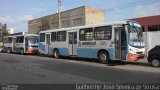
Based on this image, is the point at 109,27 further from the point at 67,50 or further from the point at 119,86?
the point at 119,86

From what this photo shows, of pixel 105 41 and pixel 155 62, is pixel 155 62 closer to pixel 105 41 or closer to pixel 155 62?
pixel 155 62

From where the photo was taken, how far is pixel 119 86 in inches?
421

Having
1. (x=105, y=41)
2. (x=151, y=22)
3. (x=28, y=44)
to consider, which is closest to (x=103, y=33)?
(x=105, y=41)

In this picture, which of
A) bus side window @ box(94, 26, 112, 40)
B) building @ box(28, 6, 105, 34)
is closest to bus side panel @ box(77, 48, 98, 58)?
bus side window @ box(94, 26, 112, 40)

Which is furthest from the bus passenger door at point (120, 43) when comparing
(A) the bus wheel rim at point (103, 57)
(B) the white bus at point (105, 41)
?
(A) the bus wheel rim at point (103, 57)

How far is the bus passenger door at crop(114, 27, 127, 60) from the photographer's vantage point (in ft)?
65.6

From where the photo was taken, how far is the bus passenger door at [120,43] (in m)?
20.0

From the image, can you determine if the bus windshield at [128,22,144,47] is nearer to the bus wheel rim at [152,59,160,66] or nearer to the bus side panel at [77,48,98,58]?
the bus wheel rim at [152,59,160,66]

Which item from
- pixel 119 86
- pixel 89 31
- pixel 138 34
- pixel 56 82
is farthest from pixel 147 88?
pixel 89 31

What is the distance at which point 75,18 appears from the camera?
52219 mm

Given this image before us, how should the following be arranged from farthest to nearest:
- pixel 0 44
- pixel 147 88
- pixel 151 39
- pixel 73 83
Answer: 1. pixel 0 44
2. pixel 151 39
3. pixel 73 83
4. pixel 147 88

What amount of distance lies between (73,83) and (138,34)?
10455 millimetres

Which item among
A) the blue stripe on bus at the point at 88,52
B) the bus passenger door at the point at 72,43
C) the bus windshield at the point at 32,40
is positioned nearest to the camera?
the blue stripe on bus at the point at 88,52

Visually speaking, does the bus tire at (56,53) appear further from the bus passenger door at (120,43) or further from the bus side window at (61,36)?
the bus passenger door at (120,43)
